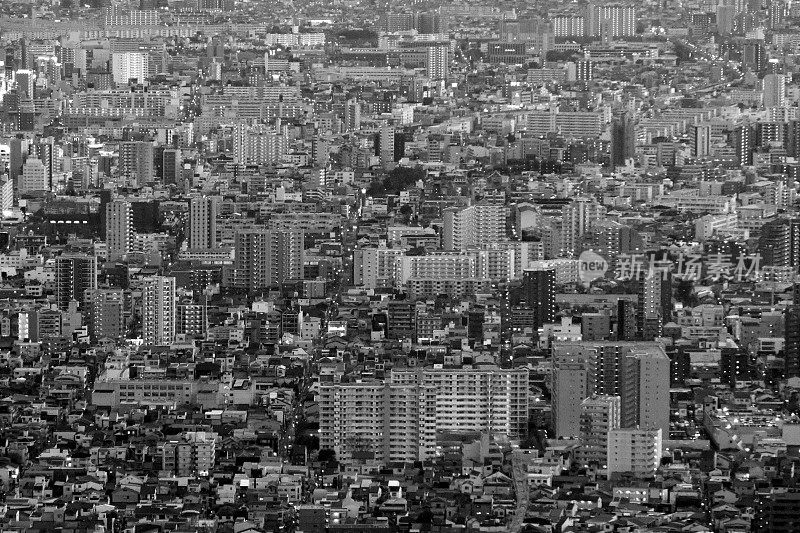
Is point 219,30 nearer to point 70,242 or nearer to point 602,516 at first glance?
point 70,242

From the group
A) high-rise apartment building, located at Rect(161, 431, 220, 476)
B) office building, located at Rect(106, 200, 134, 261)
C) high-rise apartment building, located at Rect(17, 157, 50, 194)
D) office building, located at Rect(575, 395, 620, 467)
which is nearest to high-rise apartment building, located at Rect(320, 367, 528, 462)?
office building, located at Rect(575, 395, 620, 467)

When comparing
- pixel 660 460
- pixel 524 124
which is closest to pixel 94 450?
pixel 660 460

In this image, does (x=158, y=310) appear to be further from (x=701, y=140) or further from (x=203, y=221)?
(x=701, y=140)

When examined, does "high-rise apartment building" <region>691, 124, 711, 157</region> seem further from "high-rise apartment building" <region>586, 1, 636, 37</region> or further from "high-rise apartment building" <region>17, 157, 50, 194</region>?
"high-rise apartment building" <region>17, 157, 50, 194</region>

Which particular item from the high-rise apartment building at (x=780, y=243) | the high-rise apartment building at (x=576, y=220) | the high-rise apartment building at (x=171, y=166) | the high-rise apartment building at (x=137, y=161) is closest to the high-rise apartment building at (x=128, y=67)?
the high-rise apartment building at (x=137, y=161)

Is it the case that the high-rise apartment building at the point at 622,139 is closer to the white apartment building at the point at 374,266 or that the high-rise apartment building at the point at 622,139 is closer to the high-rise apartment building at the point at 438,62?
the high-rise apartment building at the point at 438,62

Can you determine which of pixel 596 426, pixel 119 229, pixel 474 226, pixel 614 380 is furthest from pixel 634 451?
pixel 119 229
